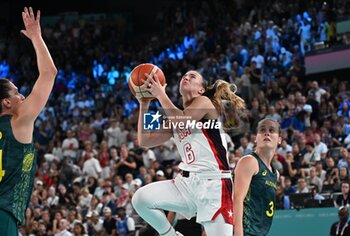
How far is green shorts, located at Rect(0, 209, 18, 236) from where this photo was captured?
6.00 m

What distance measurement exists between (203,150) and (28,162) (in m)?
2.38

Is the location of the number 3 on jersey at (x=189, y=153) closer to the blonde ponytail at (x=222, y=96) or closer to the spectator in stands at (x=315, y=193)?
the blonde ponytail at (x=222, y=96)

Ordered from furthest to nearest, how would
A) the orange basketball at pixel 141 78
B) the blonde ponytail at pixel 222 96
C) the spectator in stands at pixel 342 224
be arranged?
1. the spectator in stands at pixel 342 224
2. the orange basketball at pixel 141 78
3. the blonde ponytail at pixel 222 96

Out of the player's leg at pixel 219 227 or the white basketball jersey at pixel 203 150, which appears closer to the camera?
the player's leg at pixel 219 227

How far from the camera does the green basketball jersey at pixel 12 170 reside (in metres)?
6.12

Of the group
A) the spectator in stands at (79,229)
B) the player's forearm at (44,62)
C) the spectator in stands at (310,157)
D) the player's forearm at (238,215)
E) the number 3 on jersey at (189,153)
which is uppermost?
the player's forearm at (44,62)

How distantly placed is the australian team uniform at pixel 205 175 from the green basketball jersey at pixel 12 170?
7.54ft

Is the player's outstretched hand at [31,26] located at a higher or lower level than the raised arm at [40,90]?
higher

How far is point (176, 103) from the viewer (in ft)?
76.2

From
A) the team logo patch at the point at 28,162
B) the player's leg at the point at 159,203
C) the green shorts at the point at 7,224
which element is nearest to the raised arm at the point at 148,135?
the player's leg at the point at 159,203

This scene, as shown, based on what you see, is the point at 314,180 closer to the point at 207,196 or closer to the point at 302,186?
the point at 302,186

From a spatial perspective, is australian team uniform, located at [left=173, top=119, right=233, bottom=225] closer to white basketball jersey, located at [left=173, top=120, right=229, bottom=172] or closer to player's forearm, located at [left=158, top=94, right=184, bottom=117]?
white basketball jersey, located at [left=173, top=120, right=229, bottom=172]

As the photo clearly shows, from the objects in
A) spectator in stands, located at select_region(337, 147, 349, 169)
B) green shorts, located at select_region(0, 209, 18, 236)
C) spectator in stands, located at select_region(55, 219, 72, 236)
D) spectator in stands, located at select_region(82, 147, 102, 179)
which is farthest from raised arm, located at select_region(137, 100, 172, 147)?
spectator in stands, located at select_region(82, 147, 102, 179)

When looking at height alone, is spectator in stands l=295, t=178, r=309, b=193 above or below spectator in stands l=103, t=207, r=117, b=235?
above
